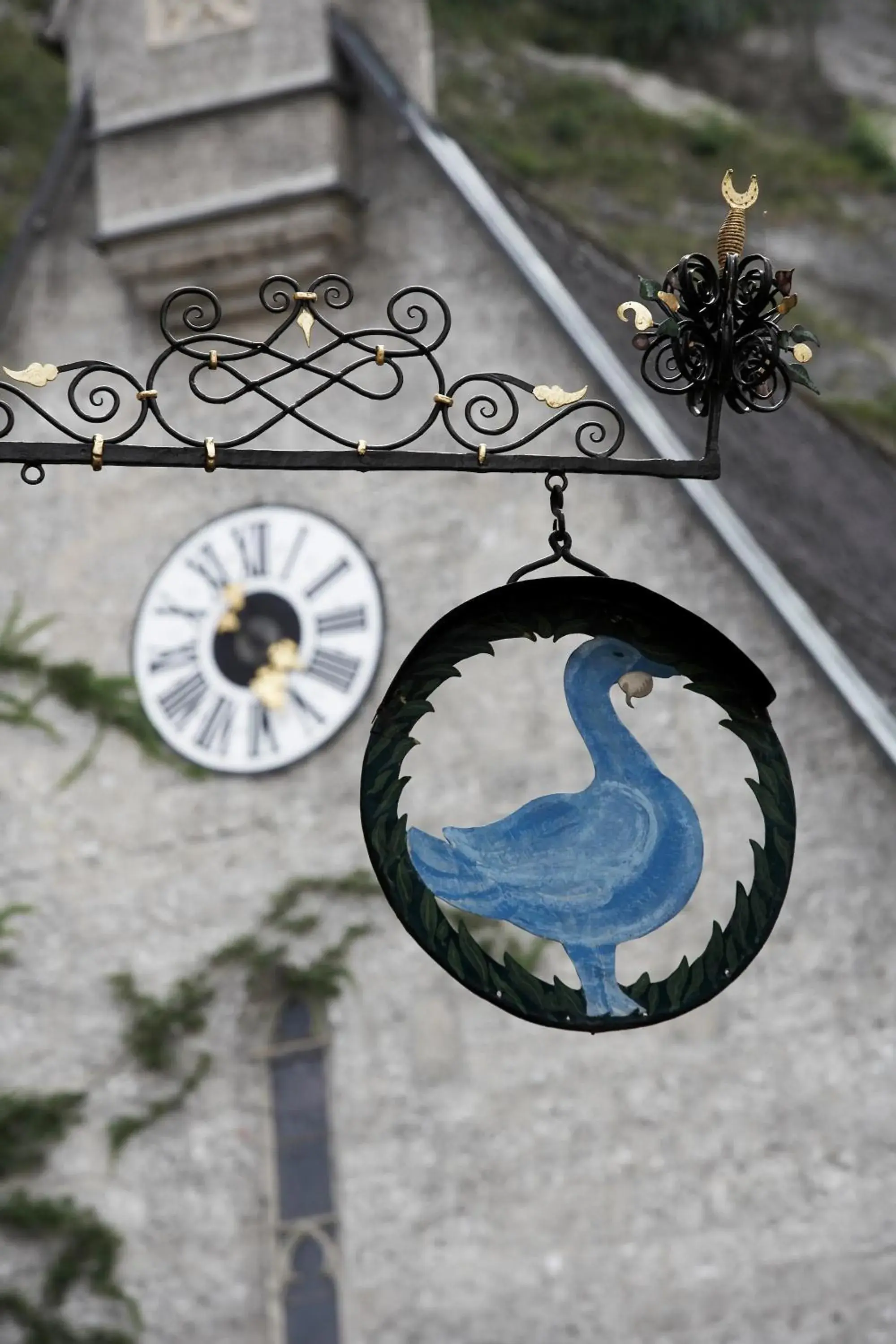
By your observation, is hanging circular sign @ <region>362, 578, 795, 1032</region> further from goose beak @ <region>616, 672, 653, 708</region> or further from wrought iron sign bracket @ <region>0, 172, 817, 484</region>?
wrought iron sign bracket @ <region>0, 172, 817, 484</region>

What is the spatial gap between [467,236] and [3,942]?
13.0 ft

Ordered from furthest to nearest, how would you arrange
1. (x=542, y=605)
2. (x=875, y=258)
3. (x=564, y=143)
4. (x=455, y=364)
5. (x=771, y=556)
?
(x=564, y=143) < (x=875, y=258) < (x=455, y=364) < (x=771, y=556) < (x=542, y=605)

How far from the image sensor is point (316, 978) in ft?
46.4

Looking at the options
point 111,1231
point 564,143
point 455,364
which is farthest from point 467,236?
point 564,143

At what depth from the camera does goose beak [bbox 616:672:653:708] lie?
624 centimetres

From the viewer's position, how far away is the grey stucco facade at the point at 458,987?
518 inches

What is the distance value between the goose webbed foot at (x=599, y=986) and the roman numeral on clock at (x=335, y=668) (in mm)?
8348

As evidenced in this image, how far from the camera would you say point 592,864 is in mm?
6219

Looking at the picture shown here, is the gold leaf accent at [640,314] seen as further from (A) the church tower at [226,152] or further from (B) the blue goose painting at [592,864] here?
(A) the church tower at [226,152]

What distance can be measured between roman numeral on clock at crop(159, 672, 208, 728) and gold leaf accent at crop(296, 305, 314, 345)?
821 centimetres

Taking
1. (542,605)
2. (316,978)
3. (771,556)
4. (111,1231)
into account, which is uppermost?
(771,556)

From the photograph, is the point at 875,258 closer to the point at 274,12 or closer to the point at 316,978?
the point at 274,12

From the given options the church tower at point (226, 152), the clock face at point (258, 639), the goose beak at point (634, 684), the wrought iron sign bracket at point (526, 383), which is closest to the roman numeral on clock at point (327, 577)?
the clock face at point (258, 639)

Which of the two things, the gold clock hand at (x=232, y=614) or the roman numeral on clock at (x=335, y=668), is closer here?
the roman numeral on clock at (x=335, y=668)
